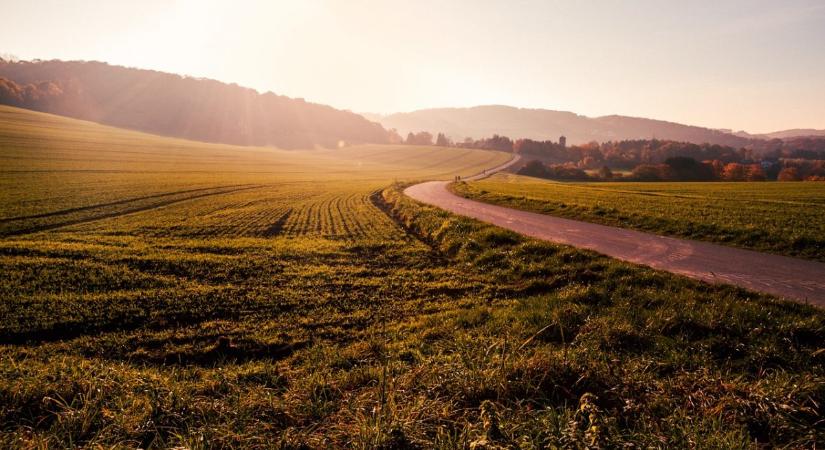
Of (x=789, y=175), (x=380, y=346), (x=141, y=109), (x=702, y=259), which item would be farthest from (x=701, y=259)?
(x=141, y=109)

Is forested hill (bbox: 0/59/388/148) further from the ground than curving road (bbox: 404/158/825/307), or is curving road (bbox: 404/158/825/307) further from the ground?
forested hill (bbox: 0/59/388/148)

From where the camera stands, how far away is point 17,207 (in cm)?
2714

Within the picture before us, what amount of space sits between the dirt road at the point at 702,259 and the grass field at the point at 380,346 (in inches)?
66.5

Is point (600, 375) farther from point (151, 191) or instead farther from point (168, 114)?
point (168, 114)

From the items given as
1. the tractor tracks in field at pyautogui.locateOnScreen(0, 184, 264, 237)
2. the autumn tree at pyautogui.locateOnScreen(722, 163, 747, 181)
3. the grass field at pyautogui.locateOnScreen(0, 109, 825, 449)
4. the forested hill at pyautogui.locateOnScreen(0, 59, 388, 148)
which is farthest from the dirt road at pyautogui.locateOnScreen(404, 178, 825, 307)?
the forested hill at pyautogui.locateOnScreen(0, 59, 388, 148)

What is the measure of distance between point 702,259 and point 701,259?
4 centimetres

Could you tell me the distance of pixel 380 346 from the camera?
7.74 meters

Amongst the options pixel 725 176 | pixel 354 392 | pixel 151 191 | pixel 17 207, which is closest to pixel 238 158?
pixel 151 191

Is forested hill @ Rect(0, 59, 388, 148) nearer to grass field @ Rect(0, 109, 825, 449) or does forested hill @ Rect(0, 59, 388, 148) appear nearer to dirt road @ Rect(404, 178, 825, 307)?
grass field @ Rect(0, 109, 825, 449)

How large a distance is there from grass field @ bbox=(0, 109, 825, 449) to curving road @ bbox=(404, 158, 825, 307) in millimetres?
1662

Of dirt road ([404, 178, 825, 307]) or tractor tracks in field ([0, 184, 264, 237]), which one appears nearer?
dirt road ([404, 178, 825, 307])

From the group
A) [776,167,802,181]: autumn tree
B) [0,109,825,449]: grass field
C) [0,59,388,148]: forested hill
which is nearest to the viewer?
[0,109,825,449]: grass field

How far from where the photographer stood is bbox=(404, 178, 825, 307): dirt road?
33.6 ft

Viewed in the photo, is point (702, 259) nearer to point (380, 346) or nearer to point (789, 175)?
point (380, 346)
